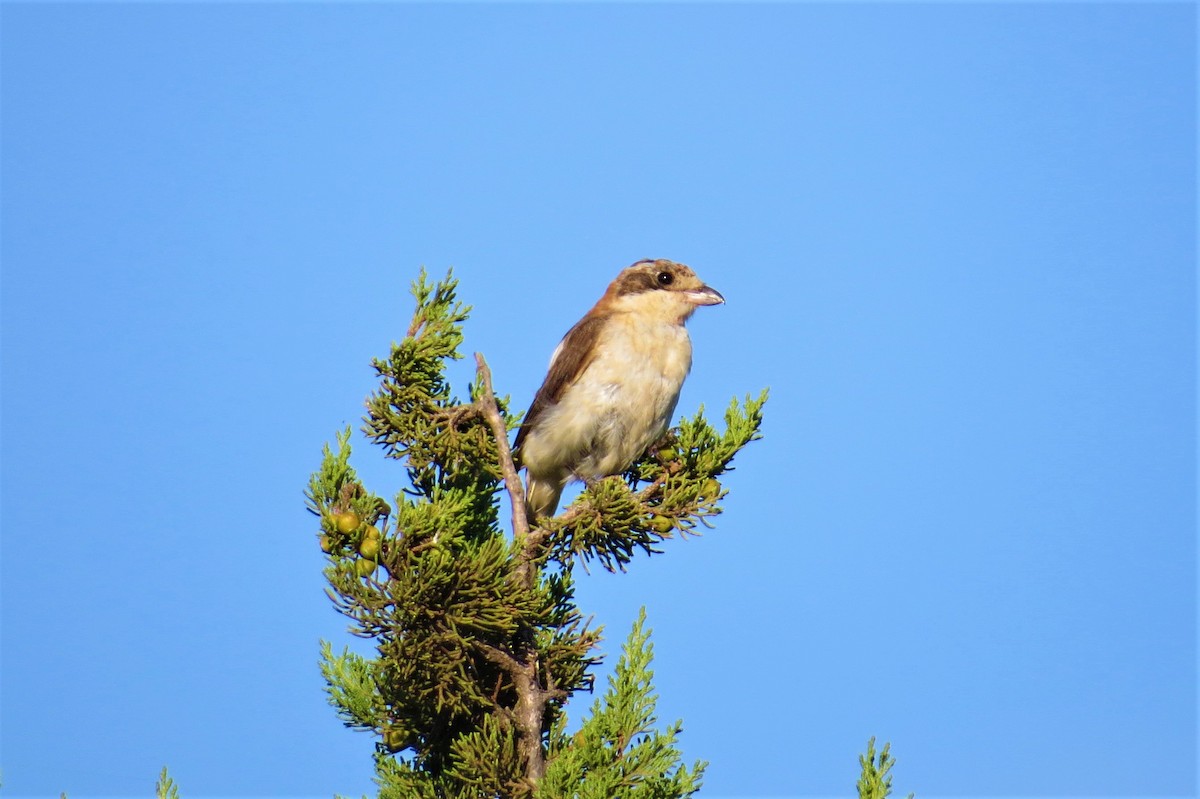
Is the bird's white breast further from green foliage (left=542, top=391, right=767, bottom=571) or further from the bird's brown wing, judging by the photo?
green foliage (left=542, top=391, right=767, bottom=571)

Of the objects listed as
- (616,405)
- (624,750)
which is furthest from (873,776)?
(616,405)

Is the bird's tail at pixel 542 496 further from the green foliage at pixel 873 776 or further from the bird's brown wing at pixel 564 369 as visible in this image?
the green foliage at pixel 873 776

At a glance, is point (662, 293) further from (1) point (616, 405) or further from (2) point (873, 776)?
(2) point (873, 776)

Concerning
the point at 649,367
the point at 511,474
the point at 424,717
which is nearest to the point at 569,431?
the point at 649,367

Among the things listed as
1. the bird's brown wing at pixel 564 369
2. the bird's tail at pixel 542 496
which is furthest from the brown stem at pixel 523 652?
the bird's tail at pixel 542 496

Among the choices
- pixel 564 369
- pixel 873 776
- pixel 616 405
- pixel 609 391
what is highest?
pixel 564 369

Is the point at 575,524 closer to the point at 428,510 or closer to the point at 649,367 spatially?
the point at 428,510

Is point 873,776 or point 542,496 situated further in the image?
point 542,496

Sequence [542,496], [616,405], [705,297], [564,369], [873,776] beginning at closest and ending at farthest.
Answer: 1. [873,776]
2. [616,405]
3. [564,369]
4. [542,496]
5. [705,297]
